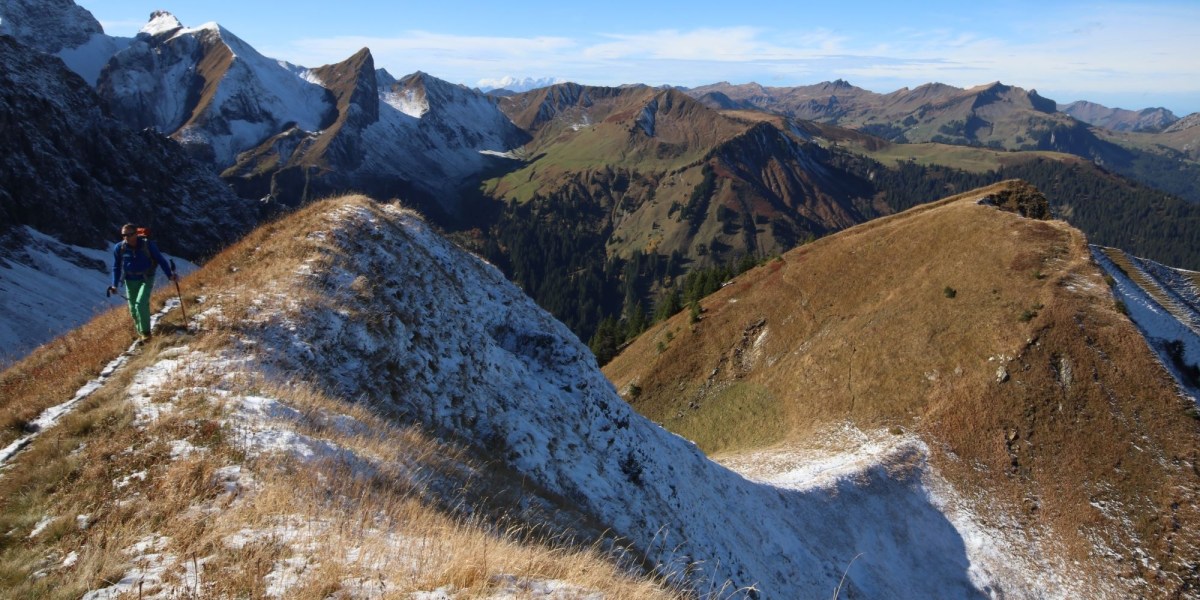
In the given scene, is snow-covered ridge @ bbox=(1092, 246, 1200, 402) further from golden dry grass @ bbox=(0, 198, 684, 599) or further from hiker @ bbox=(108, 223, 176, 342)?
hiker @ bbox=(108, 223, 176, 342)

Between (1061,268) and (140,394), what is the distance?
215 feet

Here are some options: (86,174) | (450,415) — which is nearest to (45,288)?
(86,174)

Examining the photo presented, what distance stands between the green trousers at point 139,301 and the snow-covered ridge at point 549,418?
2.44 m

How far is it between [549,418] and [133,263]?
47.6ft

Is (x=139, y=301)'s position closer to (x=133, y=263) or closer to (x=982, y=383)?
(x=133, y=263)

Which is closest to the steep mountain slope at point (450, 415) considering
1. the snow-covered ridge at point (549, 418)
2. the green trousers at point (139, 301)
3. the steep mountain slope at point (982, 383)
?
the snow-covered ridge at point (549, 418)

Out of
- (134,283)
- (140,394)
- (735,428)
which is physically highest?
(134,283)

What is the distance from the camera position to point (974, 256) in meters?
56.4

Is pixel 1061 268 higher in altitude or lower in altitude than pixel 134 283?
lower

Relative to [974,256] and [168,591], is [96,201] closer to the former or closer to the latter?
[168,591]

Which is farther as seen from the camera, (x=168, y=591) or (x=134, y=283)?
(x=134, y=283)

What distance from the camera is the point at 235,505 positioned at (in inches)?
360

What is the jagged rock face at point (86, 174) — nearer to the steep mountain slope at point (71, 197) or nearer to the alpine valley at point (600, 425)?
the steep mountain slope at point (71, 197)

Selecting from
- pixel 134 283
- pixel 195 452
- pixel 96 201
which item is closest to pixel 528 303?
pixel 134 283
